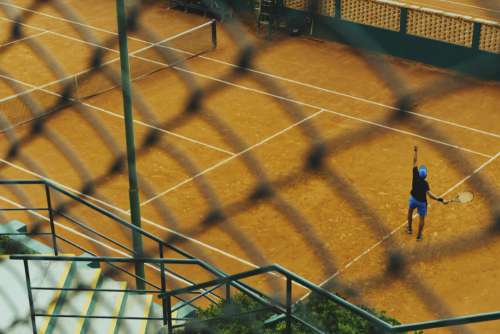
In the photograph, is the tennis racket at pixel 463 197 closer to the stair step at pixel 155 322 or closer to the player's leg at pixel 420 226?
the player's leg at pixel 420 226

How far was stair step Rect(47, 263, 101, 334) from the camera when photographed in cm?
477

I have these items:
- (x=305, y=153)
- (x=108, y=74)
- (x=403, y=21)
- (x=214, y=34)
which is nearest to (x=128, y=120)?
(x=305, y=153)

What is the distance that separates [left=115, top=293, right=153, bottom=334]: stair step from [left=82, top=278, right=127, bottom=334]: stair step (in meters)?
0.06

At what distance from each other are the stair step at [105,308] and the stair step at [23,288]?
0.74 feet

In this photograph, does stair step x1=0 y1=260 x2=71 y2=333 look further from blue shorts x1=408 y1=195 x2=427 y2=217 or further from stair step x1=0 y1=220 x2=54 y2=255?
blue shorts x1=408 y1=195 x2=427 y2=217

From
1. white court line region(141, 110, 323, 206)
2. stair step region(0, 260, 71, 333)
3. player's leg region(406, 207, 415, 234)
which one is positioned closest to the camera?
stair step region(0, 260, 71, 333)

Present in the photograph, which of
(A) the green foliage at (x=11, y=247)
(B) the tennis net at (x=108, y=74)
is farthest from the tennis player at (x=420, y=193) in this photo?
(B) the tennis net at (x=108, y=74)

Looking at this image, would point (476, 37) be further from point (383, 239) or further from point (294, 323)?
point (294, 323)

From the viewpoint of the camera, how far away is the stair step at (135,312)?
5.08 metres

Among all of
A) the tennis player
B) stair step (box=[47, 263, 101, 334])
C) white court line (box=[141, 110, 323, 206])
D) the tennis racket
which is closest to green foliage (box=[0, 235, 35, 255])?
stair step (box=[47, 263, 101, 334])

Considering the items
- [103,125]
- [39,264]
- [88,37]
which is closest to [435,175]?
[103,125]

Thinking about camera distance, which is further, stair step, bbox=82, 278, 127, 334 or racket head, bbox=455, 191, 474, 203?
racket head, bbox=455, 191, 474, 203

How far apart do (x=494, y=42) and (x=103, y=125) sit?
4.09m

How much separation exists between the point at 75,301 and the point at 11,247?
941mm
